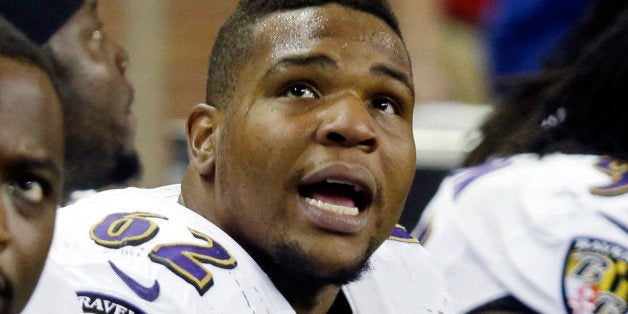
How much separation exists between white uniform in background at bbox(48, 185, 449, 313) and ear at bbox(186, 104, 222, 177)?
91 mm

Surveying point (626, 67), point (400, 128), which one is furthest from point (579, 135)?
point (400, 128)

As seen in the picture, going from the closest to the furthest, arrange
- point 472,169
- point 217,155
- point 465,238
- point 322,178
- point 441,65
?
1. point 322,178
2. point 217,155
3. point 465,238
4. point 472,169
5. point 441,65

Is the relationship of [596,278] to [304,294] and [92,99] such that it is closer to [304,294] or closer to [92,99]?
[304,294]

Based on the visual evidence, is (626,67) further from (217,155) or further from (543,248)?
(217,155)

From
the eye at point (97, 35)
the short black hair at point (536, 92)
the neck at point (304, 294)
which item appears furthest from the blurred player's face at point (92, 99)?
the short black hair at point (536, 92)

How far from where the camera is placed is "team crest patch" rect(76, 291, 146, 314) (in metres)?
2.10

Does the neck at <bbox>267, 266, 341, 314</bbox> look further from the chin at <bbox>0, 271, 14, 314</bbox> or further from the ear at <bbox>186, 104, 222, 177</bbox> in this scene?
the chin at <bbox>0, 271, 14, 314</bbox>

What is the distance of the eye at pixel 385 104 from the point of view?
2408 mm

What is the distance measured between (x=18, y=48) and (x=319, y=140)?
685 millimetres

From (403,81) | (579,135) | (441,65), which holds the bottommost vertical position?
(441,65)

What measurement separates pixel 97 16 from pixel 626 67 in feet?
4.35

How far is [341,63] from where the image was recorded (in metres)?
2.32

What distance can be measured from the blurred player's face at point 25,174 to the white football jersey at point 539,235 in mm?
1420

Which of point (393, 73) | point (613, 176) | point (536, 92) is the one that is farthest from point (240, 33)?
point (536, 92)
